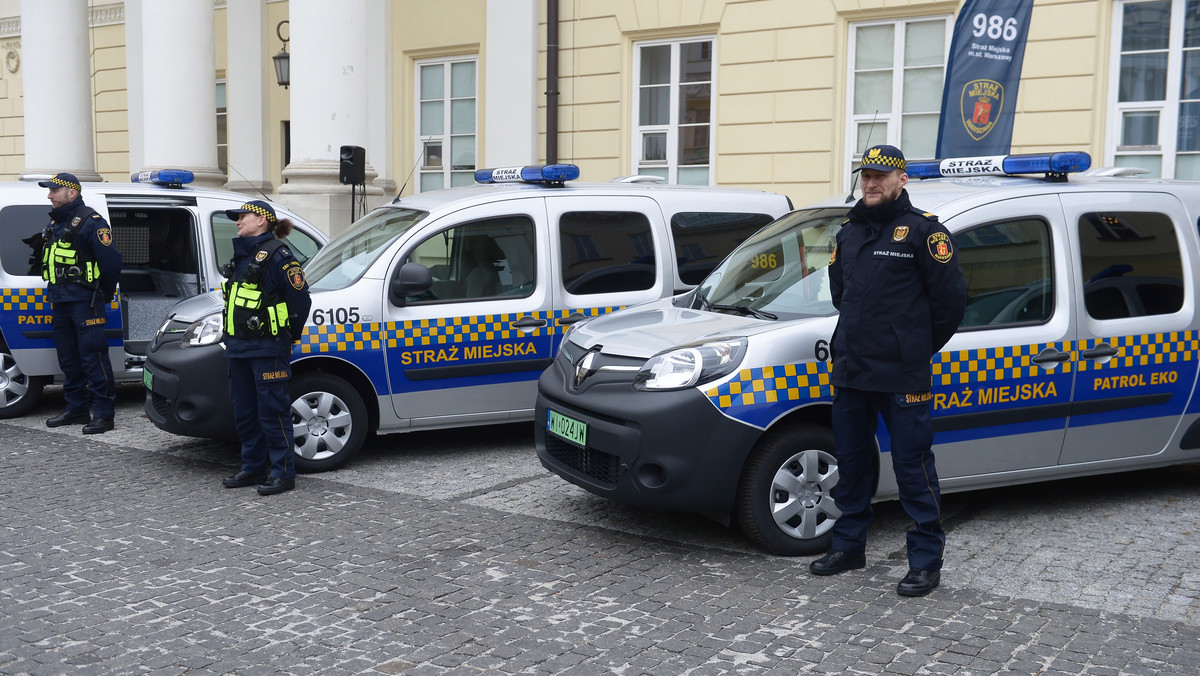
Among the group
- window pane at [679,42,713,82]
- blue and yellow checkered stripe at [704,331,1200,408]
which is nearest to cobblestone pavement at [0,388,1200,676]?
blue and yellow checkered stripe at [704,331,1200,408]

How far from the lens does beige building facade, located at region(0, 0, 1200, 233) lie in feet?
38.2

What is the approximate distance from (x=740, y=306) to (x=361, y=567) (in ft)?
7.54

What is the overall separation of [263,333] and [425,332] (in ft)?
3.50

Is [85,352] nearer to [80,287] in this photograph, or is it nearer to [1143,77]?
[80,287]

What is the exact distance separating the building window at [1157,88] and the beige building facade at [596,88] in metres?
0.02

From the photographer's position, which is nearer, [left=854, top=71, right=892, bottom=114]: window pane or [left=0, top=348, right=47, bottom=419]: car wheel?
[left=0, top=348, right=47, bottom=419]: car wheel

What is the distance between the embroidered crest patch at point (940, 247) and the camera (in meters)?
4.79

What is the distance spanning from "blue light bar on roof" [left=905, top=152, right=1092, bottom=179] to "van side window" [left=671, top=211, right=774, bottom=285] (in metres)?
1.60

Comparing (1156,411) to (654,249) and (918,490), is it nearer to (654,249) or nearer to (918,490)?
(918,490)

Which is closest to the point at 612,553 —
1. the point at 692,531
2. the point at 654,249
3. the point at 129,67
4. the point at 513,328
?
the point at 692,531

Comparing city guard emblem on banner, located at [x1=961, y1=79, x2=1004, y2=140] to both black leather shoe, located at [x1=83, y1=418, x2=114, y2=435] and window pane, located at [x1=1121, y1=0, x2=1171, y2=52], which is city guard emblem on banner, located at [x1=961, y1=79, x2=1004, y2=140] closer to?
window pane, located at [x1=1121, y1=0, x2=1171, y2=52]

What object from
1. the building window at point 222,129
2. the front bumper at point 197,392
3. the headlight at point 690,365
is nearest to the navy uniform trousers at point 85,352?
the front bumper at point 197,392

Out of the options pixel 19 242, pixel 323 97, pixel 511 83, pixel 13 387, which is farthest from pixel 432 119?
pixel 13 387

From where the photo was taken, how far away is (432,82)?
669 inches
